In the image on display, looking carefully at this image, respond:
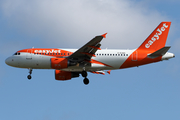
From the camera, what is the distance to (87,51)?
4728 centimetres

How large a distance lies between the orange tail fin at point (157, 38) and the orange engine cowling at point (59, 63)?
11.2m

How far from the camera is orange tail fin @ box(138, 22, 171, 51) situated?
50734 mm

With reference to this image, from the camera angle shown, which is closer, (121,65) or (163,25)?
(121,65)

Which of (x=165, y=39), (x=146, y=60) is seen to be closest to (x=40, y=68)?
(x=146, y=60)

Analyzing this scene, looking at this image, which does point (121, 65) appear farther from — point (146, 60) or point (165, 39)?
point (165, 39)

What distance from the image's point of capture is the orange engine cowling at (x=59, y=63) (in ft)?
156

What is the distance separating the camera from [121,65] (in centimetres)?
4928

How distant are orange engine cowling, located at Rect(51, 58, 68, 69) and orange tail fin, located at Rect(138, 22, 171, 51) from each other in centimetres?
1125

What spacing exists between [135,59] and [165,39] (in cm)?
617

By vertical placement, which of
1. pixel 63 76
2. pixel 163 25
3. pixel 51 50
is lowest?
pixel 63 76

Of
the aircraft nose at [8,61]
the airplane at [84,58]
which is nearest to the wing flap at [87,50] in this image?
the airplane at [84,58]

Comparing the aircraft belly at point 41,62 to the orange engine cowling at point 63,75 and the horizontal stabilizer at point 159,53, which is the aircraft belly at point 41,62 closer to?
the orange engine cowling at point 63,75

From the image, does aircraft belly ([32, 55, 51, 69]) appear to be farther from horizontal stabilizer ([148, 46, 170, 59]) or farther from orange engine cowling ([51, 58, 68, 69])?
horizontal stabilizer ([148, 46, 170, 59])

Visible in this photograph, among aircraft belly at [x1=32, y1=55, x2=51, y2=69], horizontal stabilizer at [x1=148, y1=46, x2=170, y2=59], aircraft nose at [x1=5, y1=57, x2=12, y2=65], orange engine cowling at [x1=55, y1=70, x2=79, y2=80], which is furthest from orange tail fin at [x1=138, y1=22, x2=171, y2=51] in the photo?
aircraft nose at [x1=5, y1=57, x2=12, y2=65]
